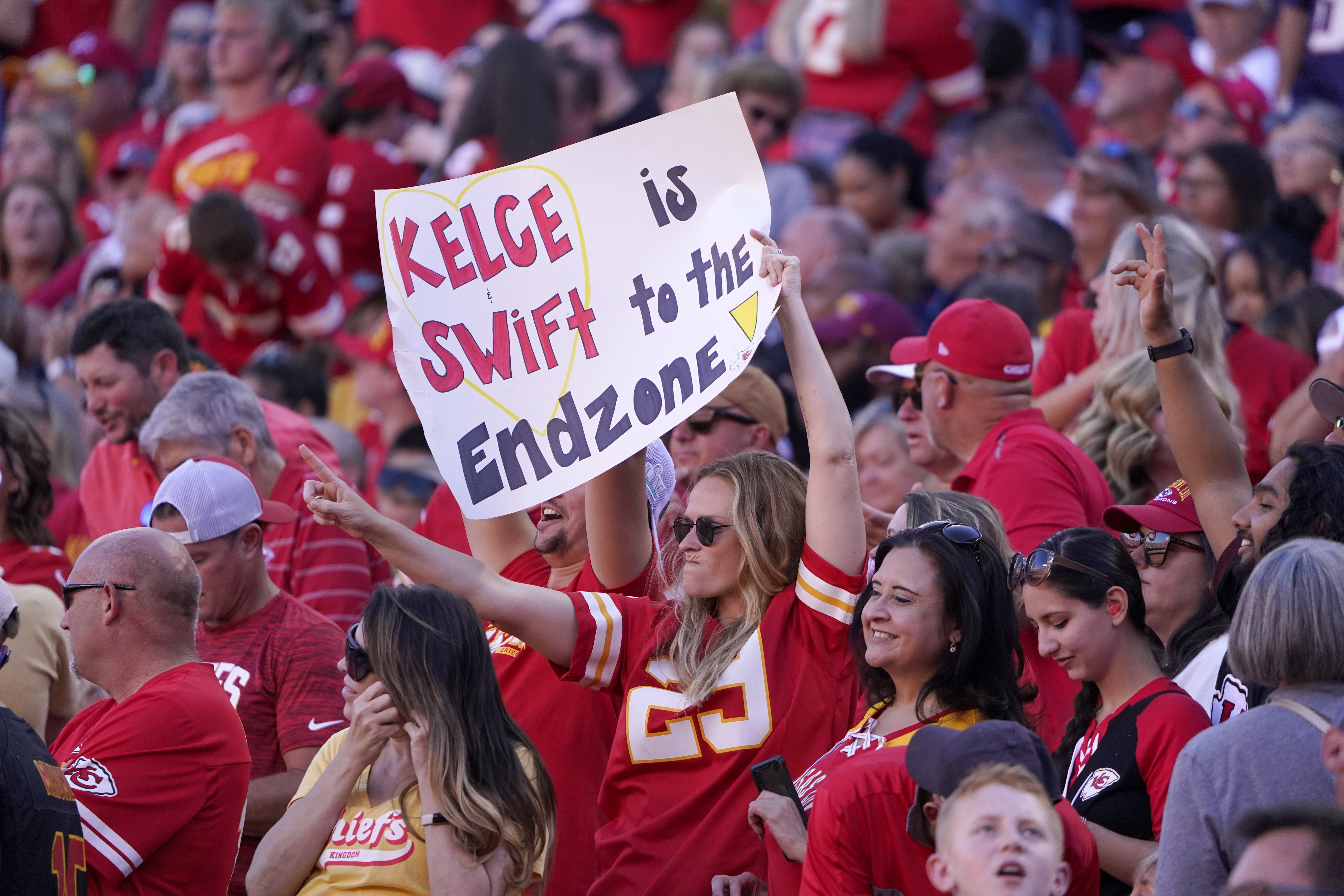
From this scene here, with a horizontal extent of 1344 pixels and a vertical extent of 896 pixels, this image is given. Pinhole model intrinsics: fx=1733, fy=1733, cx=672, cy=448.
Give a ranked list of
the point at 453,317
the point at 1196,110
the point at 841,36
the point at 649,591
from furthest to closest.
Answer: the point at 841,36
the point at 1196,110
the point at 649,591
the point at 453,317

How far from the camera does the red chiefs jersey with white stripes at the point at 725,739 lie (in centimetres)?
393

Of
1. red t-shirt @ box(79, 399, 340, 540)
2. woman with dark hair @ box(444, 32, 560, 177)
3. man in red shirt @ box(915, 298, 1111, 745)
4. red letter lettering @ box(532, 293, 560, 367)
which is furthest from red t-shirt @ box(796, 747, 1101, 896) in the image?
woman with dark hair @ box(444, 32, 560, 177)

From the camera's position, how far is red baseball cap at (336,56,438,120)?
35.2ft

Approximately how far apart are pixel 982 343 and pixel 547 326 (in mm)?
1621

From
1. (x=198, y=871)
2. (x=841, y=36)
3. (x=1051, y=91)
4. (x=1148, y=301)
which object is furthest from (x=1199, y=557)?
(x=1051, y=91)

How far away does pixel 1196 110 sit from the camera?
30.2 feet

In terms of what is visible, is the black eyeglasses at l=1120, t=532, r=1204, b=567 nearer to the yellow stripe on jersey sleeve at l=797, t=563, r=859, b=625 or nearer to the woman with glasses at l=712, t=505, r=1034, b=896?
the woman with glasses at l=712, t=505, r=1034, b=896

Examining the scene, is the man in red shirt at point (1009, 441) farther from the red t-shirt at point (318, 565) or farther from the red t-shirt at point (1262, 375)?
the red t-shirt at point (318, 565)

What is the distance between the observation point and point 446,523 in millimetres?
5605

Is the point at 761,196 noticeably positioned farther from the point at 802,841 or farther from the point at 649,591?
the point at 802,841

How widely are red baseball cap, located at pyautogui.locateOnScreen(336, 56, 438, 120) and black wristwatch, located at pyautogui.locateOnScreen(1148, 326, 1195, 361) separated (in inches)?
287

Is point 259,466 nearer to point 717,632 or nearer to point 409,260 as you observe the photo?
point 409,260

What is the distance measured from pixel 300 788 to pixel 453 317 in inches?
47.0

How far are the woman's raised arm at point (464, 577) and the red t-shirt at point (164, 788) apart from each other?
0.56 meters
